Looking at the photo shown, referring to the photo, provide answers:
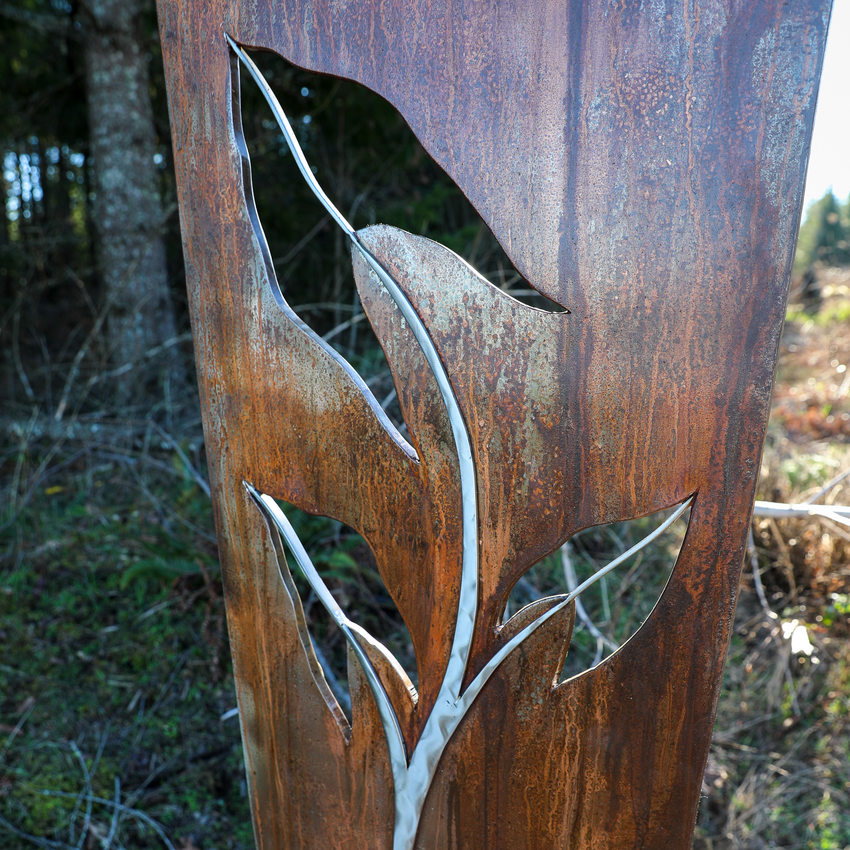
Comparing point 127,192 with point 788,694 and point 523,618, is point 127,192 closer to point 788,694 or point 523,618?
point 523,618

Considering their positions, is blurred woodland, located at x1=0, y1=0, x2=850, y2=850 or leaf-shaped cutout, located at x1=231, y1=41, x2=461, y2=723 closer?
leaf-shaped cutout, located at x1=231, y1=41, x2=461, y2=723

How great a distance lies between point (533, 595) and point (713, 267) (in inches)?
69.4

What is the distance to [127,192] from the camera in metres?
3.15

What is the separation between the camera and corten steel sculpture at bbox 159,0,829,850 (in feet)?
2.30

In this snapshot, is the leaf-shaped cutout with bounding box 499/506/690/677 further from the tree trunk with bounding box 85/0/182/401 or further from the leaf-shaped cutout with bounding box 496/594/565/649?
the tree trunk with bounding box 85/0/182/401

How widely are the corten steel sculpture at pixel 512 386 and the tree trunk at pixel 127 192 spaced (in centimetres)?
235

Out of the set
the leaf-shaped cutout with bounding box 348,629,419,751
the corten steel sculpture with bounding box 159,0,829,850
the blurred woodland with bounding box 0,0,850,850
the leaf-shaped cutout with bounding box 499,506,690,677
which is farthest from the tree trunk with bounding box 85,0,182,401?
the leaf-shaped cutout with bounding box 348,629,419,751

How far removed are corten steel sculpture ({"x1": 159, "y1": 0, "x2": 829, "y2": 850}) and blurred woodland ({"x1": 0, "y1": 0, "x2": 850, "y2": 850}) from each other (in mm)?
1000

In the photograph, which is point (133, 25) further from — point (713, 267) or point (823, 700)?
point (823, 700)

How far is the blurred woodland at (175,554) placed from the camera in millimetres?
1742

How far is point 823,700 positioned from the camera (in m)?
2.07

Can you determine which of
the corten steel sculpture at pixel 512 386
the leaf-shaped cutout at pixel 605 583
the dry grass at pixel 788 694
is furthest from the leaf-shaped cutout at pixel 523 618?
the leaf-shaped cutout at pixel 605 583

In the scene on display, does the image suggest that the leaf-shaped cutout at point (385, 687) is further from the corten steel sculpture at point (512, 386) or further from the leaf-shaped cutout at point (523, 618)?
the leaf-shaped cutout at point (523, 618)

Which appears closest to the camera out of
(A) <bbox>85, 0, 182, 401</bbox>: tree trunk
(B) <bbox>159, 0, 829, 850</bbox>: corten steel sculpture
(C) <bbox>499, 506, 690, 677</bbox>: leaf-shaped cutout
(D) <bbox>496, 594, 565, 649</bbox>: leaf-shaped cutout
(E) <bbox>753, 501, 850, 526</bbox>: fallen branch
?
(B) <bbox>159, 0, 829, 850</bbox>: corten steel sculpture
